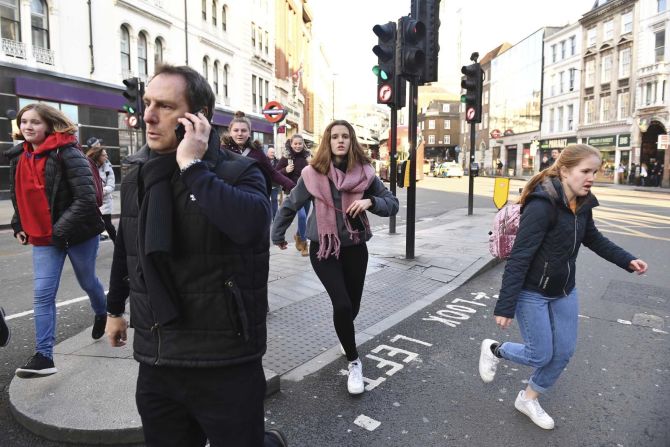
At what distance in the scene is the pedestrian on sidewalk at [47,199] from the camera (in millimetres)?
3455

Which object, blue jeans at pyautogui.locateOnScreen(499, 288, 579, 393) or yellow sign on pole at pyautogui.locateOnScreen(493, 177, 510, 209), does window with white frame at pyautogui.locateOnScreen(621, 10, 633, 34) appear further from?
blue jeans at pyautogui.locateOnScreen(499, 288, 579, 393)

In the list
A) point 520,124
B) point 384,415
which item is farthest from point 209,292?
point 520,124

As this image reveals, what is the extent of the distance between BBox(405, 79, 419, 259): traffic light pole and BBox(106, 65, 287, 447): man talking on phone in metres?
5.84

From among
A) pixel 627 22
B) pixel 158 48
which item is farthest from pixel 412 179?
pixel 627 22

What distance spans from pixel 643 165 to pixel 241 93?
26.7m

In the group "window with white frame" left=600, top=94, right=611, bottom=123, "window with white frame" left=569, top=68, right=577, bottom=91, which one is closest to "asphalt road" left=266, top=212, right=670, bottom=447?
"window with white frame" left=600, top=94, right=611, bottom=123

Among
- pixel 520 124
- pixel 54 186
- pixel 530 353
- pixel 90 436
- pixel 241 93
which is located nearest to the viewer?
pixel 90 436

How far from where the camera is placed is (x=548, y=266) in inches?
116

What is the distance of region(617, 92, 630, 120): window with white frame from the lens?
37.3m

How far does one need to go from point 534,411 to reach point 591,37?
46.3 m

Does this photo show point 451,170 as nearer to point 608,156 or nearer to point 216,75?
point 608,156

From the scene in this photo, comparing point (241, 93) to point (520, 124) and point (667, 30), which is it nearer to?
point (667, 30)

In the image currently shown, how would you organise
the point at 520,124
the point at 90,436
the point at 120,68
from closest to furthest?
the point at 90,436 < the point at 120,68 < the point at 520,124

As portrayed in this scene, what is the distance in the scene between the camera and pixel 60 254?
11.8ft
